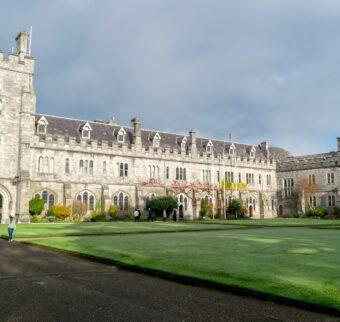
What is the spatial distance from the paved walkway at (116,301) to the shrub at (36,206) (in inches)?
1277

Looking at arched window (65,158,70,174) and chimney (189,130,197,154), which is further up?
chimney (189,130,197,154)

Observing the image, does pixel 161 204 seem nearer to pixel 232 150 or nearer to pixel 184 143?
pixel 184 143

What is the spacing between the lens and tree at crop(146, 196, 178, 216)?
48.0 m

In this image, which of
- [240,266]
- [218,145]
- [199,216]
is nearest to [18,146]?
[199,216]

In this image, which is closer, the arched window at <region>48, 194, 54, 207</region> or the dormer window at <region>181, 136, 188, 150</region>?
the arched window at <region>48, 194, 54, 207</region>

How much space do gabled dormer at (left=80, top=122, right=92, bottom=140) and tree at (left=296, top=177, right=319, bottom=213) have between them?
31.3 m

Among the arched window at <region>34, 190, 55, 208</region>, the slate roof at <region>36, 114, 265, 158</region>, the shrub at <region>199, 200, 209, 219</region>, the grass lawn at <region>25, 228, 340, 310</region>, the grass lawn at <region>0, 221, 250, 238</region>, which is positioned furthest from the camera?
the shrub at <region>199, 200, 209, 219</region>

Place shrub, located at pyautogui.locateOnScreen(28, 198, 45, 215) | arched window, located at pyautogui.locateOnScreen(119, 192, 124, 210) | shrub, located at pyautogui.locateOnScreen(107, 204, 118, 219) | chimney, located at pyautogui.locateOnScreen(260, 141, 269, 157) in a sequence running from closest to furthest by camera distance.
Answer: shrub, located at pyautogui.locateOnScreen(28, 198, 45, 215) → shrub, located at pyautogui.locateOnScreen(107, 204, 118, 219) → arched window, located at pyautogui.locateOnScreen(119, 192, 124, 210) → chimney, located at pyautogui.locateOnScreen(260, 141, 269, 157)

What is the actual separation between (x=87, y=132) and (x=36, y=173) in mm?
8745

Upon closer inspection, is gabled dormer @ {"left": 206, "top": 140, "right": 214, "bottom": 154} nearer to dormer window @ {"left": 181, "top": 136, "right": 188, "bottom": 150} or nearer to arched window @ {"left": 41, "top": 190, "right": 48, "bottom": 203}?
dormer window @ {"left": 181, "top": 136, "right": 188, "bottom": 150}

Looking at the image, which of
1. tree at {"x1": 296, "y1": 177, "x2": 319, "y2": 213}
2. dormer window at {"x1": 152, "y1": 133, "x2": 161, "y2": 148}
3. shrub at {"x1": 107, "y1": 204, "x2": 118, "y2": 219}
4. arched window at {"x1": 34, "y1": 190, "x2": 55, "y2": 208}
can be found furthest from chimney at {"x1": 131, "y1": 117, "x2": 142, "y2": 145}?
tree at {"x1": 296, "y1": 177, "x2": 319, "y2": 213}

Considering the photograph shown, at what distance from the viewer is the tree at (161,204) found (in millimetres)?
48000

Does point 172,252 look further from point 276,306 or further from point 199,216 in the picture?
point 199,216

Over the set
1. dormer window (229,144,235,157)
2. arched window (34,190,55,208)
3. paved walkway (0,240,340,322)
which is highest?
dormer window (229,144,235,157)
